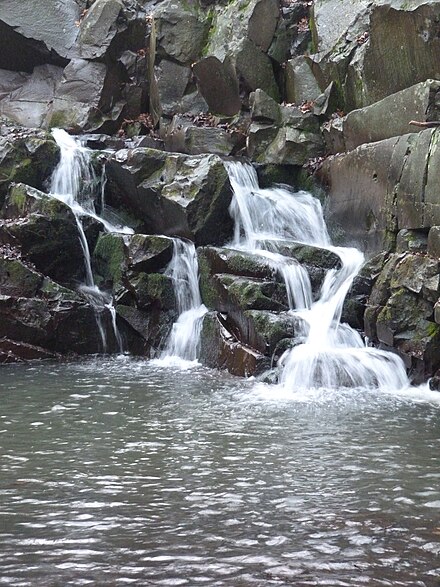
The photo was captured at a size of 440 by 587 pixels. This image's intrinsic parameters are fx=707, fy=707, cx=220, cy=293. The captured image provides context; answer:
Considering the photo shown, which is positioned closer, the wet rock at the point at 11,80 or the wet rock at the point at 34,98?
the wet rock at the point at 34,98

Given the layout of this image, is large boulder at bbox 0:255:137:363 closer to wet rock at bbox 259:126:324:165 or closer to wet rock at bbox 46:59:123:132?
wet rock at bbox 259:126:324:165

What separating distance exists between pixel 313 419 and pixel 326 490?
2.28 metres

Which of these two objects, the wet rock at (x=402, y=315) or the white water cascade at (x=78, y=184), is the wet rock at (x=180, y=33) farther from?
the wet rock at (x=402, y=315)

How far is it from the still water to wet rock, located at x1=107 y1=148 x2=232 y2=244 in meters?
4.70

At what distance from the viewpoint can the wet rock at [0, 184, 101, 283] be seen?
12406 mm

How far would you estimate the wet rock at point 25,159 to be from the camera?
44.7 ft

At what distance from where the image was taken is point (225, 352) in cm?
1060

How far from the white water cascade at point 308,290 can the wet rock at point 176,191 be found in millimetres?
478

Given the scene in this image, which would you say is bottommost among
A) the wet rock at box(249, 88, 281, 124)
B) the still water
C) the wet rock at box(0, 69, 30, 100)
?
the still water

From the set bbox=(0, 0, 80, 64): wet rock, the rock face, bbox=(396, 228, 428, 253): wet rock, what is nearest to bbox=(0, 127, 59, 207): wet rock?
the rock face

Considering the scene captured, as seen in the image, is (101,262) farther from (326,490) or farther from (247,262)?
(326,490)

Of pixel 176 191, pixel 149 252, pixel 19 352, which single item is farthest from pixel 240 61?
pixel 19 352

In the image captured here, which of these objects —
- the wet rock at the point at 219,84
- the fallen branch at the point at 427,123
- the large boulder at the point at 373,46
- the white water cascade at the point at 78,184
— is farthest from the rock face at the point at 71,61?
the fallen branch at the point at 427,123

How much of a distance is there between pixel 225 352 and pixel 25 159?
6208 millimetres
